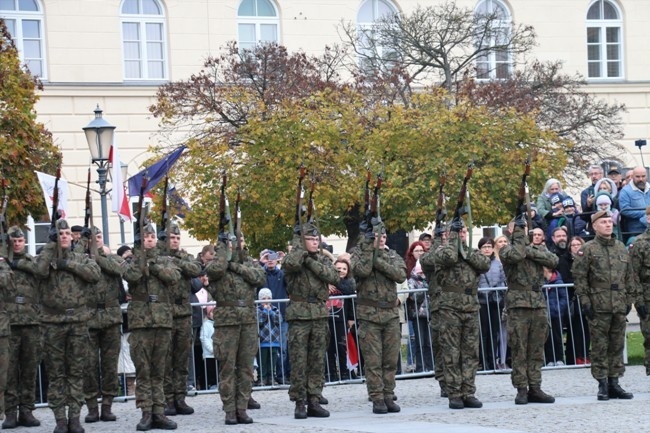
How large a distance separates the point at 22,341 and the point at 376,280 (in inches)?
142

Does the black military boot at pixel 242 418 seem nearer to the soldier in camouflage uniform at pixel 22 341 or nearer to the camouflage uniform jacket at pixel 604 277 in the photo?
the soldier in camouflage uniform at pixel 22 341

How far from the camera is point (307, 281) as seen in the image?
52.0 ft

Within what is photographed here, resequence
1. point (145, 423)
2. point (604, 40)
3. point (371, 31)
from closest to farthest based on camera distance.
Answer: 1. point (145, 423)
2. point (371, 31)
3. point (604, 40)

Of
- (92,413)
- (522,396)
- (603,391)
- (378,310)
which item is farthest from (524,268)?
(92,413)

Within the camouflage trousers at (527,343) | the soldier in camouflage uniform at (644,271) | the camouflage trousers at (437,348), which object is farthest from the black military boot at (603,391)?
the camouflage trousers at (437,348)

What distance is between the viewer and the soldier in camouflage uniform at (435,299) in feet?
53.4

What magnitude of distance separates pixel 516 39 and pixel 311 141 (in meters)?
8.83

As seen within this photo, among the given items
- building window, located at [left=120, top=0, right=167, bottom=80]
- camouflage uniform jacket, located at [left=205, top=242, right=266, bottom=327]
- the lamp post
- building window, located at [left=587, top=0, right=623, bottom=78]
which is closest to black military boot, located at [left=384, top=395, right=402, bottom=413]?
camouflage uniform jacket, located at [left=205, top=242, right=266, bottom=327]

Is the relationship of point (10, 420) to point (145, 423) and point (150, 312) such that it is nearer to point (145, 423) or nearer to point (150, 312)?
point (145, 423)

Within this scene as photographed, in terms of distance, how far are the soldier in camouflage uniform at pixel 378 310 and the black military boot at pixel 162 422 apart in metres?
2.08

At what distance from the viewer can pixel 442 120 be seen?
29078mm

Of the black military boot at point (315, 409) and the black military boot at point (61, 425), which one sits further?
the black military boot at point (315, 409)

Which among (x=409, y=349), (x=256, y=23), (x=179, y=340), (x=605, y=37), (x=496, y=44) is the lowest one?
(x=409, y=349)

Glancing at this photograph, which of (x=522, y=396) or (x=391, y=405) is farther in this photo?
(x=522, y=396)
